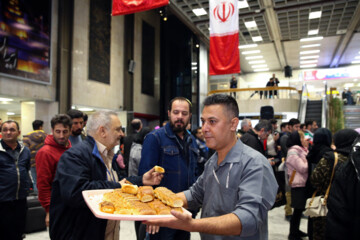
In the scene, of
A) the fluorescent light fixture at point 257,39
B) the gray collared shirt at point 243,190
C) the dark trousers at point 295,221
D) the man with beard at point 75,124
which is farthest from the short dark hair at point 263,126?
the fluorescent light fixture at point 257,39

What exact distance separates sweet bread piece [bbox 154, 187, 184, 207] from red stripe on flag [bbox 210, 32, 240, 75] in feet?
17.4

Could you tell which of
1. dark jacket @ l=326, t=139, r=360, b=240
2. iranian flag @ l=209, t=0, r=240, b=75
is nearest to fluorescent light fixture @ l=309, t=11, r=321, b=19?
iranian flag @ l=209, t=0, r=240, b=75

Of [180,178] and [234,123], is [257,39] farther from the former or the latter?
[234,123]

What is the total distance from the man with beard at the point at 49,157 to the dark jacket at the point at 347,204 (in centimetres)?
240

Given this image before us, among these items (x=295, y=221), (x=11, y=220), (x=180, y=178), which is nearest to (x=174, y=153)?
(x=180, y=178)

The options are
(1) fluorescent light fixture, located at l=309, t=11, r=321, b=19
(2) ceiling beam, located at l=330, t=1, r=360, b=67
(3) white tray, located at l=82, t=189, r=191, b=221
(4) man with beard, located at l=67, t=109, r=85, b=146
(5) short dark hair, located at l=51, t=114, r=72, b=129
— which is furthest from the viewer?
(2) ceiling beam, located at l=330, t=1, r=360, b=67

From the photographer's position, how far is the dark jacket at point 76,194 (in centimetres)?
182

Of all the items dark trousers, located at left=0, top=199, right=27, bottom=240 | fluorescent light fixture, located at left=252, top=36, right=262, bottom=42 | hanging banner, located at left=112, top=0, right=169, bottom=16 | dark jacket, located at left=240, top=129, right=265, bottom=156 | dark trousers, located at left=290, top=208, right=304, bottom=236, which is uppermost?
fluorescent light fixture, located at left=252, top=36, right=262, bottom=42

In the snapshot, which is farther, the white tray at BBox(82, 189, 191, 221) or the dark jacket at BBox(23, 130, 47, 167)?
the dark jacket at BBox(23, 130, 47, 167)

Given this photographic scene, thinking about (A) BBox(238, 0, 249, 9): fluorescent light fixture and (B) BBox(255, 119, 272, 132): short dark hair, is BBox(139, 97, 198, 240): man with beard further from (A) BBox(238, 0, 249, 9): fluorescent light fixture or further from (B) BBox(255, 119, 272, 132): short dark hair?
(A) BBox(238, 0, 249, 9): fluorescent light fixture

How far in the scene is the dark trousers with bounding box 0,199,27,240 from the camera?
3.14m

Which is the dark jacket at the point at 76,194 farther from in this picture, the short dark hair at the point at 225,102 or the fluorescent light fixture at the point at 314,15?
the fluorescent light fixture at the point at 314,15

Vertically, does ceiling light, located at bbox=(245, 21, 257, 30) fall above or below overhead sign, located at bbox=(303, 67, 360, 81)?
above

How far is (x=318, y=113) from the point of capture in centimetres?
1505
